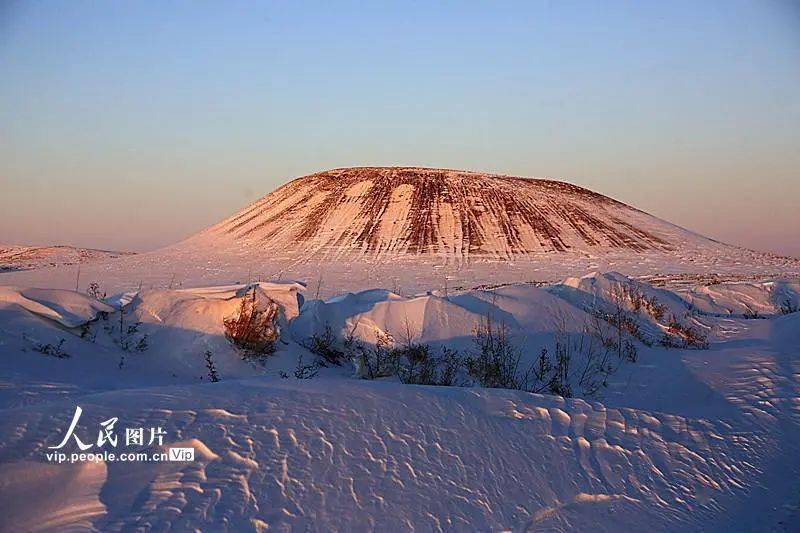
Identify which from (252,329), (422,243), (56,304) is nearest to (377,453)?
(252,329)

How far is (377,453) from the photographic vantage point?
3.67 m

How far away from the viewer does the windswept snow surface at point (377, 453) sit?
3.08 m

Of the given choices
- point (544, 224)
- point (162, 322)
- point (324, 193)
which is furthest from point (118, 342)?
point (324, 193)

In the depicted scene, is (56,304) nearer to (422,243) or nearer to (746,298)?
(746,298)

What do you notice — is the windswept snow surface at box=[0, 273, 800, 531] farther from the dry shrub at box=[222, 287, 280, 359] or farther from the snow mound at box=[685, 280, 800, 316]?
the snow mound at box=[685, 280, 800, 316]

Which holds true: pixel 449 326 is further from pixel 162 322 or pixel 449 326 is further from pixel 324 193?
pixel 324 193

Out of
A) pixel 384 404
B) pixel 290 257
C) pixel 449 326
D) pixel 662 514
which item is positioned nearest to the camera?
pixel 662 514

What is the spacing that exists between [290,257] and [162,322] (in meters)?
28.1

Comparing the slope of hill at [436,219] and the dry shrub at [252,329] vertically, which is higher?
the slope of hill at [436,219]

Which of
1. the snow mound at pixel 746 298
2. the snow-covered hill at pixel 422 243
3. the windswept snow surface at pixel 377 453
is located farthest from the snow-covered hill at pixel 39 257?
the windswept snow surface at pixel 377 453

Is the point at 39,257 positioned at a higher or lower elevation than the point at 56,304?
lower

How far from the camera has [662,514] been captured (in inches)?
146

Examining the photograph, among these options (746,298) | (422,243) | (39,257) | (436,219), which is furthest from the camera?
(436,219)

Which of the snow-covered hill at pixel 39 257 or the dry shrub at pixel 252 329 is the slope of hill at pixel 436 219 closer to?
the snow-covered hill at pixel 39 257
